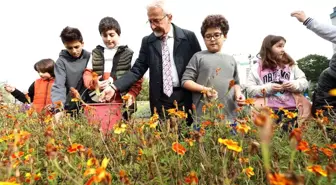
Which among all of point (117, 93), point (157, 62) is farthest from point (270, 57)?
point (117, 93)

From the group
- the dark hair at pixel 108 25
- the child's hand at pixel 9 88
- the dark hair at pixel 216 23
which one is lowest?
the child's hand at pixel 9 88

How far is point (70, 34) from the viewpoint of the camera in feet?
10.6

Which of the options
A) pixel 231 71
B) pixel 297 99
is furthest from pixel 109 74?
pixel 297 99

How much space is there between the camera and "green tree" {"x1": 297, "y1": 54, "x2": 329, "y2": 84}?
21898 mm

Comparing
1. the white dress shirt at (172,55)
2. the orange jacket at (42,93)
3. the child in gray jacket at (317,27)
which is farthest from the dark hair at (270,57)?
the orange jacket at (42,93)

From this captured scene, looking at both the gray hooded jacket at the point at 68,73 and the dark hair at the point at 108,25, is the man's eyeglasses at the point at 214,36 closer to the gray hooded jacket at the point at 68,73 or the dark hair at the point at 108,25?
the dark hair at the point at 108,25

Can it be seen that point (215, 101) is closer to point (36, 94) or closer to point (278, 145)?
point (278, 145)

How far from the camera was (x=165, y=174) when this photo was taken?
1.44m

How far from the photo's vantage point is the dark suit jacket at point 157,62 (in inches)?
108

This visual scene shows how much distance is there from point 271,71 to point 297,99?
338mm

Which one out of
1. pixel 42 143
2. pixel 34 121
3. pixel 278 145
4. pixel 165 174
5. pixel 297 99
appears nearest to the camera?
pixel 165 174

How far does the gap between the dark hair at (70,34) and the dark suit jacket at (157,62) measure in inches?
29.8

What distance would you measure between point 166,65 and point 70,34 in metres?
1.07

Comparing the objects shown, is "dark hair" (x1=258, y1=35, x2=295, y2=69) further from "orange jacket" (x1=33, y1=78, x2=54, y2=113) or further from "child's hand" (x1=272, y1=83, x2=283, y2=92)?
"orange jacket" (x1=33, y1=78, x2=54, y2=113)
